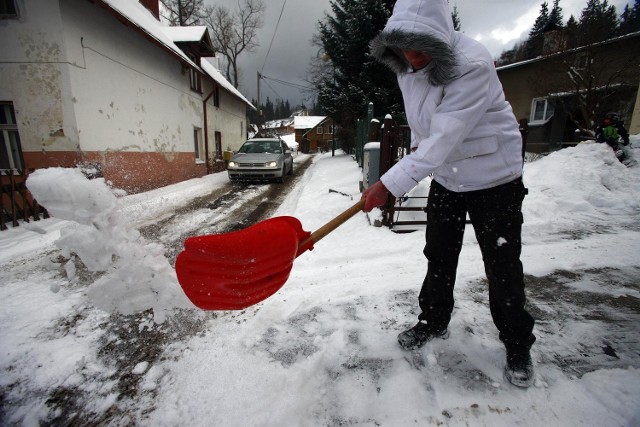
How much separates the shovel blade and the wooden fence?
16.5ft

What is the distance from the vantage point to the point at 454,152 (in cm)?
145

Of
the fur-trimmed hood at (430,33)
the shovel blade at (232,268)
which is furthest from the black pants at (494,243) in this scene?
the shovel blade at (232,268)

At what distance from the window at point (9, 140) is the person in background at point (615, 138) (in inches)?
492

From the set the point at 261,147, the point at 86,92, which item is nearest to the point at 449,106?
the point at 86,92

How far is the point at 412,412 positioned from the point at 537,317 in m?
1.30

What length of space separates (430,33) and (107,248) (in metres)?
2.29

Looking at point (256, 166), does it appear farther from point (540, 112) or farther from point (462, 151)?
point (540, 112)

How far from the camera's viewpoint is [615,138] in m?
6.70

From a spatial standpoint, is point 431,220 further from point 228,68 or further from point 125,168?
point 228,68

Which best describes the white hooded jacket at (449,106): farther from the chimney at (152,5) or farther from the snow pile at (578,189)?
the chimney at (152,5)

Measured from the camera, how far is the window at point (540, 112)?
51.3 ft

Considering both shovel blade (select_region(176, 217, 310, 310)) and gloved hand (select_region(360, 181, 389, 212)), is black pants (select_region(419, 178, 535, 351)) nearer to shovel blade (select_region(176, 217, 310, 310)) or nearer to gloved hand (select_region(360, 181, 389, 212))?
gloved hand (select_region(360, 181, 389, 212))

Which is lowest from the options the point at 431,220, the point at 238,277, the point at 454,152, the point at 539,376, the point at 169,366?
the point at 169,366

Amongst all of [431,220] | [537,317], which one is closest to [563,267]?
[537,317]
